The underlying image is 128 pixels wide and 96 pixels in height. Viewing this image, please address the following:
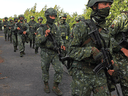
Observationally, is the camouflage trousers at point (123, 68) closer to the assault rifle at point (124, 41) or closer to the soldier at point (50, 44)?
the assault rifle at point (124, 41)

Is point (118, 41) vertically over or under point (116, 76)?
over

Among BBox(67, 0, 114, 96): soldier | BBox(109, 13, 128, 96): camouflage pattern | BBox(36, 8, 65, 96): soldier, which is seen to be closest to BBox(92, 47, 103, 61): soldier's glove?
BBox(67, 0, 114, 96): soldier

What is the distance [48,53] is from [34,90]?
4.16 feet

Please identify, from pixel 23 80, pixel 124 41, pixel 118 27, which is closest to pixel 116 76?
pixel 124 41

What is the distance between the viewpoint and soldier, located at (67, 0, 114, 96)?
9.04ft

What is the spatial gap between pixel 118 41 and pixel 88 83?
1486mm

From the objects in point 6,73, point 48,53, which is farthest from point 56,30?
point 6,73

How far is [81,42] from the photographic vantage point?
2.85 metres

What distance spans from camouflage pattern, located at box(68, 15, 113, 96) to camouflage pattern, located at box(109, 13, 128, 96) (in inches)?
36.0

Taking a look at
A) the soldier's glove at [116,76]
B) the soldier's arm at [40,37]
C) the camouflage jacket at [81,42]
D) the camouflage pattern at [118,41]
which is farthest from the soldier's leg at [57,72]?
the camouflage jacket at [81,42]

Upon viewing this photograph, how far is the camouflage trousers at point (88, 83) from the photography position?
286 cm

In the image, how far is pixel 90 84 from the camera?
2.91 metres

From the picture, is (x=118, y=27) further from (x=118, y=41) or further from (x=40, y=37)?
(x=40, y=37)

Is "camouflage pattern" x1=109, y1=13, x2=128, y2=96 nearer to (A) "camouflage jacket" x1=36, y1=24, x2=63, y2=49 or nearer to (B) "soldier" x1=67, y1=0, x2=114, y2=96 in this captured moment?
(B) "soldier" x1=67, y1=0, x2=114, y2=96
